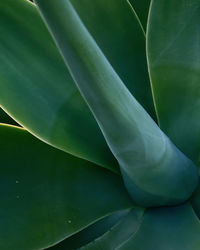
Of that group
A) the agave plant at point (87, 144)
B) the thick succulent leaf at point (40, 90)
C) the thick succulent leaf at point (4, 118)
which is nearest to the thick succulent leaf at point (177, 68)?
the agave plant at point (87, 144)

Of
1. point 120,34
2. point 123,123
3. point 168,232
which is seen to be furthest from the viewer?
point 120,34

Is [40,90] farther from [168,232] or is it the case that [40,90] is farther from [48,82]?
[168,232]

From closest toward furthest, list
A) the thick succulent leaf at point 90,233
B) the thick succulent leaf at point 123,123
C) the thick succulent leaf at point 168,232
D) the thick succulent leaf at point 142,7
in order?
1. the thick succulent leaf at point 123,123
2. the thick succulent leaf at point 168,232
3. the thick succulent leaf at point 90,233
4. the thick succulent leaf at point 142,7

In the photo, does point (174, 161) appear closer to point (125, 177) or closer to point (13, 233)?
point (125, 177)

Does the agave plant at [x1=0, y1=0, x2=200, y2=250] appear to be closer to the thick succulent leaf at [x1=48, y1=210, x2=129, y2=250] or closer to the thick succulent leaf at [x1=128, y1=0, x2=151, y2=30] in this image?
the thick succulent leaf at [x1=48, y1=210, x2=129, y2=250]

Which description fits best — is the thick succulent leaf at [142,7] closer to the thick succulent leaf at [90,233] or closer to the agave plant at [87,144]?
the agave plant at [87,144]

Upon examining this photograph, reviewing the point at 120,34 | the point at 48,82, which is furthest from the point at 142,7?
the point at 48,82

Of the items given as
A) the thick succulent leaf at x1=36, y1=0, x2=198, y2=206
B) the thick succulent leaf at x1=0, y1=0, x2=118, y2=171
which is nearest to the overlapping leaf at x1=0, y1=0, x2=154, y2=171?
the thick succulent leaf at x1=0, y1=0, x2=118, y2=171
